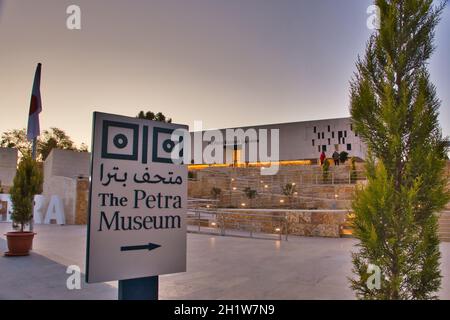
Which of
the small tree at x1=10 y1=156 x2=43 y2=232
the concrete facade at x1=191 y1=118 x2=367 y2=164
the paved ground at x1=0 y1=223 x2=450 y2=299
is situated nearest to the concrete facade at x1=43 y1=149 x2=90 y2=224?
the paved ground at x1=0 y1=223 x2=450 y2=299

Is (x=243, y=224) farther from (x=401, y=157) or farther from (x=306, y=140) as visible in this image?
(x=306, y=140)

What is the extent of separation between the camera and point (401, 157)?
3.24 m

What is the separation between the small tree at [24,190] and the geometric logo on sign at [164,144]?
22.8 feet

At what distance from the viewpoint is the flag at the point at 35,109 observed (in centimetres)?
888

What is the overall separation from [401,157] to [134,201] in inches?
101

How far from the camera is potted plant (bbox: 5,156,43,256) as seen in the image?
773 cm

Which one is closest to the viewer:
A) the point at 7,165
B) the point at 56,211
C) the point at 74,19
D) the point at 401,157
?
the point at 401,157

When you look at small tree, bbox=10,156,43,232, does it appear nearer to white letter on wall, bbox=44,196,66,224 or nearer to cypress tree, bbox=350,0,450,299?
cypress tree, bbox=350,0,450,299

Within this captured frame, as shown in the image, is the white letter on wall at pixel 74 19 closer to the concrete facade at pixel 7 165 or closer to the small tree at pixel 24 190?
the small tree at pixel 24 190

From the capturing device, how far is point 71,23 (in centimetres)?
520

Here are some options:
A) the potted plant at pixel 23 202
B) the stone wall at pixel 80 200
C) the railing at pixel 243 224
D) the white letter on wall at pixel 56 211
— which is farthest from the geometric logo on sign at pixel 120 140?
the white letter on wall at pixel 56 211

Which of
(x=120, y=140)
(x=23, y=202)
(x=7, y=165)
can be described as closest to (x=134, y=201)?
(x=120, y=140)
